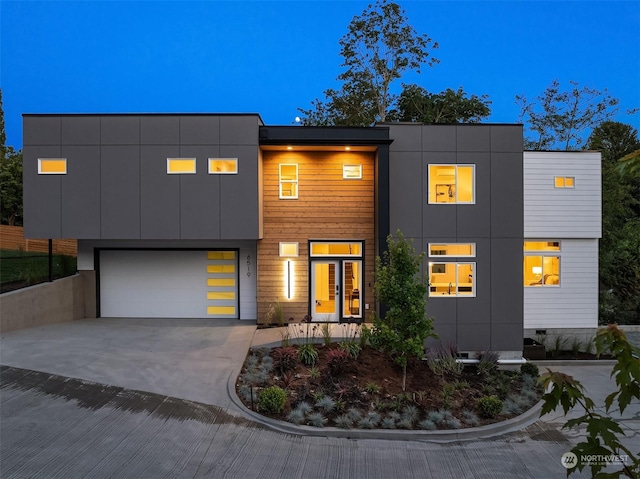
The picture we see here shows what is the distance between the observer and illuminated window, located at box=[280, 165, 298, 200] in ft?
43.1

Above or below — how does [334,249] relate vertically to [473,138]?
below

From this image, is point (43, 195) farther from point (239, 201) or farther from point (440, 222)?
point (440, 222)

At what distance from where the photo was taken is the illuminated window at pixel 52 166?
476 inches

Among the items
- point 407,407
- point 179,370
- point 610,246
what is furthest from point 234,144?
point 610,246

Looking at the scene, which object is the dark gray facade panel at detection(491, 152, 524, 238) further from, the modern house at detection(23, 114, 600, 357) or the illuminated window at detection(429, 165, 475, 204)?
the illuminated window at detection(429, 165, 475, 204)

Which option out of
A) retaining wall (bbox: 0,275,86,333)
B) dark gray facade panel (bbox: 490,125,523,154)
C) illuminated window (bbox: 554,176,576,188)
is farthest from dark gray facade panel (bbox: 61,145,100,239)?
illuminated window (bbox: 554,176,576,188)

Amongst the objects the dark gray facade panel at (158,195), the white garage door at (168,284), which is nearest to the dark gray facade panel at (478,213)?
the white garage door at (168,284)

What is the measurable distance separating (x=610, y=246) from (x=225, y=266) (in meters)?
16.5

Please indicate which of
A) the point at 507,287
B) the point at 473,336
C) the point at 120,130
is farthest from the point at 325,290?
the point at 120,130

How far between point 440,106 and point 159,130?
1920 cm

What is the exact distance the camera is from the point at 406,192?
12.2 meters

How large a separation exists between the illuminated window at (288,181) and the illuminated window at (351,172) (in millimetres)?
1598

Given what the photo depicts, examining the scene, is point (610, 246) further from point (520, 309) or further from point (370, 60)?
point (370, 60)

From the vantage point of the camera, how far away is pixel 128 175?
1205cm
